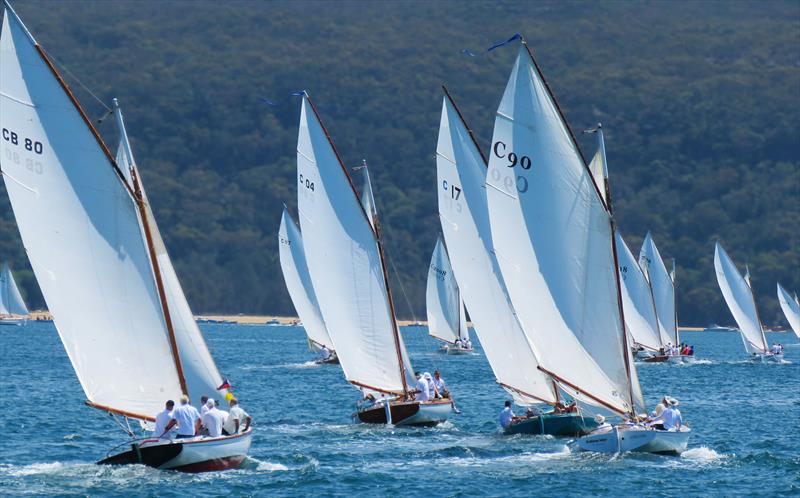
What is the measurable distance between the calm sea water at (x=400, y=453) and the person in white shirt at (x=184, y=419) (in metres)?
1.17

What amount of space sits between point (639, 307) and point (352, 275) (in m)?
50.7

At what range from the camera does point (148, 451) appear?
38.8 m

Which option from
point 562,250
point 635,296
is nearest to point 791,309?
point 635,296

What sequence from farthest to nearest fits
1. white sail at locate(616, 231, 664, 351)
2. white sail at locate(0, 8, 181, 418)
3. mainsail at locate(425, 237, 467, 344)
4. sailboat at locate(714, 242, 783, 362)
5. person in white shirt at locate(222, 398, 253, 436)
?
mainsail at locate(425, 237, 467, 344) → sailboat at locate(714, 242, 783, 362) → white sail at locate(616, 231, 664, 351) → person in white shirt at locate(222, 398, 253, 436) → white sail at locate(0, 8, 181, 418)

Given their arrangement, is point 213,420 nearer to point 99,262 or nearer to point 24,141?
point 99,262

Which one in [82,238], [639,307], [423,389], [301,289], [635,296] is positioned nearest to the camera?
[82,238]

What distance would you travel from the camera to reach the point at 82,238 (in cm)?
3950

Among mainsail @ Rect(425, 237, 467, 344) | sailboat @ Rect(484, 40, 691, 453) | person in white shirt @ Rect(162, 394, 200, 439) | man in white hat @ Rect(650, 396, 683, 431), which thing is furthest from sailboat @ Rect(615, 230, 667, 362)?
person in white shirt @ Rect(162, 394, 200, 439)

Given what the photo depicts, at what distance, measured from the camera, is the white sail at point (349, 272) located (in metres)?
57.2

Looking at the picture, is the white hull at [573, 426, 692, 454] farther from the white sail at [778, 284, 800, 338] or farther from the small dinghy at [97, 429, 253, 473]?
the white sail at [778, 284, 800, 338]

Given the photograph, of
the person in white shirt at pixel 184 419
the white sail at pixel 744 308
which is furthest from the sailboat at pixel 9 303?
the person in white shirt at pixel 184 419

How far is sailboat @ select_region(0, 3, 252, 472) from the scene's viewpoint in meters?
38.4

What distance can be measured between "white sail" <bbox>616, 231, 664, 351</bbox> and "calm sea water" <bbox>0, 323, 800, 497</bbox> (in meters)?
22.0

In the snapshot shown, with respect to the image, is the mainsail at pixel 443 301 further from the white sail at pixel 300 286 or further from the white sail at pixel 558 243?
the white sail at pixel 558 243
